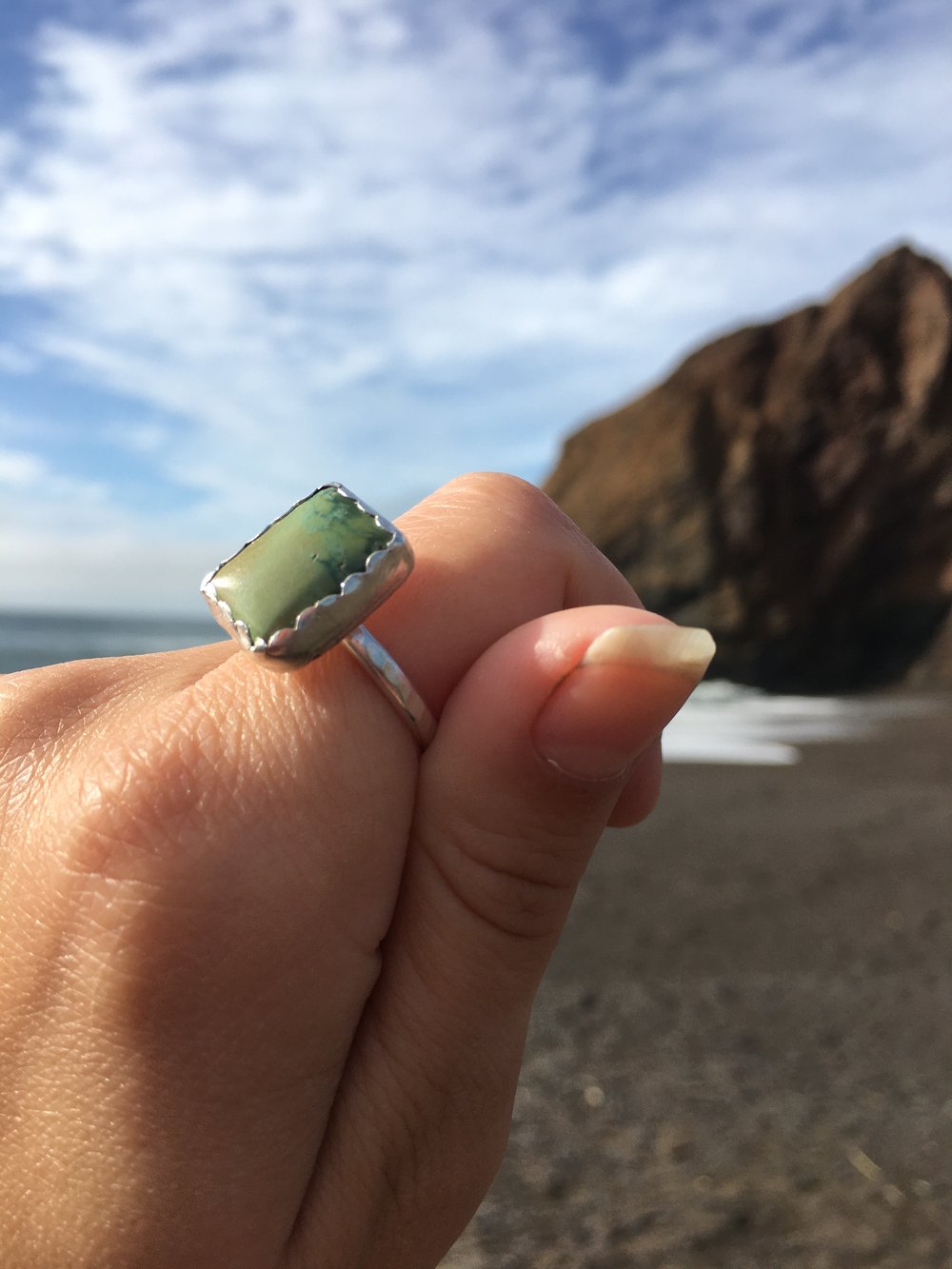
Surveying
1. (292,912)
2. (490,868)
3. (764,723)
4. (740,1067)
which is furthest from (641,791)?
(764,723)

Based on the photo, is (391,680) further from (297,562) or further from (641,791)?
(641,791)

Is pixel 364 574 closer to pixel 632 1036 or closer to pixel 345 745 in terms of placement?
pixel 345 745

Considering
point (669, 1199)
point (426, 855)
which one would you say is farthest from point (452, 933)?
point (669, 1199)

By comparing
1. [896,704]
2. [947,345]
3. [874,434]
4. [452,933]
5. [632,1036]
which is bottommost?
[896,704]

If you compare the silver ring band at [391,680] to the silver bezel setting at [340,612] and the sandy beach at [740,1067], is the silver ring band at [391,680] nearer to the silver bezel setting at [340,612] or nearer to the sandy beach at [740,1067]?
the silver bezel setting at [340,612]

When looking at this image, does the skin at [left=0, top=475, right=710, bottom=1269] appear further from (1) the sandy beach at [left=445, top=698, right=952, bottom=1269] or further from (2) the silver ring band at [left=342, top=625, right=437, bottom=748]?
(1) the sandy beach at [left=445, top=698, right=952, bottom=1269]

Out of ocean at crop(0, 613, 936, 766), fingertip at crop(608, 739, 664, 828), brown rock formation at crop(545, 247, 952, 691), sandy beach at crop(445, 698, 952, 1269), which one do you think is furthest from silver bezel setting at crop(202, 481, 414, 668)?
brown rock formation at crop(545, 247, 952, 691)
